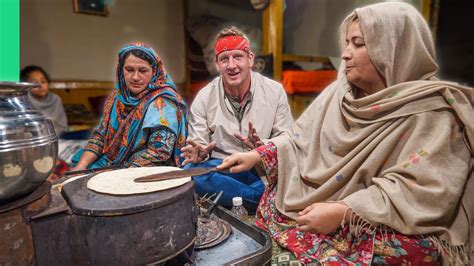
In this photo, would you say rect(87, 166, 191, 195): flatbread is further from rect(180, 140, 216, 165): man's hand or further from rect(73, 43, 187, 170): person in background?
rect(73, 43, 187, 170): person in background

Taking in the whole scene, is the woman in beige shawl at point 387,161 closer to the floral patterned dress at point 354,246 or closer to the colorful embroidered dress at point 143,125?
the floral patterned dress at point 354,246

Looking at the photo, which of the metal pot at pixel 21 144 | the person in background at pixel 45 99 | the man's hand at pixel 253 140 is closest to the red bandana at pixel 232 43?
Result: the man's hand at pixel 253 140

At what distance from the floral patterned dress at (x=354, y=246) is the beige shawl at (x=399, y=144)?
0.15ft

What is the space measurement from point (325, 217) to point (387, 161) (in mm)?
316

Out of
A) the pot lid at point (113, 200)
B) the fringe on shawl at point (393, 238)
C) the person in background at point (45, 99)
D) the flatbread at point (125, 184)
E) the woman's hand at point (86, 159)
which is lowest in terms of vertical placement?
the fringe on shawl at point (393, 238)

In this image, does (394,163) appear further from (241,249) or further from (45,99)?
(45,99)

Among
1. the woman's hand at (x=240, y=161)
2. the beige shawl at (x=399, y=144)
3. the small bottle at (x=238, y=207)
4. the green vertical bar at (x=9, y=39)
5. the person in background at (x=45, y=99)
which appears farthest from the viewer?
the person in background at (x=45, y=99)

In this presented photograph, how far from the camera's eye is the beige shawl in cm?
100

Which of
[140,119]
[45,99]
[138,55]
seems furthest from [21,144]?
[45,99]

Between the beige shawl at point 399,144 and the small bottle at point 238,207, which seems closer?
the beige shawl at point 399,144

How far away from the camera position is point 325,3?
13.9 ft

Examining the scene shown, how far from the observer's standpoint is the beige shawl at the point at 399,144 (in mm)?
997

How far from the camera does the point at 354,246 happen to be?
108 cm

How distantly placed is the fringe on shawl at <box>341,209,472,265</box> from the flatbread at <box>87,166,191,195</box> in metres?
0.55
